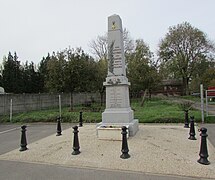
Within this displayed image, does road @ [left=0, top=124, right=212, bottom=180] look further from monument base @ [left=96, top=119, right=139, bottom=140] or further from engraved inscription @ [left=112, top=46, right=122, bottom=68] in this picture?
engraved inscription @ [left=112, top=46, right=122, bottom=68]

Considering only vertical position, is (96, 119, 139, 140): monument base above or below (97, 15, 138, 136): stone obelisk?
below

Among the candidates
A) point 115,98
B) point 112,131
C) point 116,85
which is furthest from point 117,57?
point 112,131

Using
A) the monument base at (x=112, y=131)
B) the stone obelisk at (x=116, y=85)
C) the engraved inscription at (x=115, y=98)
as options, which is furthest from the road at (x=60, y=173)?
the engraved inscription at (x=115, y=98)

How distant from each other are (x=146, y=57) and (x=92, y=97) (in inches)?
490

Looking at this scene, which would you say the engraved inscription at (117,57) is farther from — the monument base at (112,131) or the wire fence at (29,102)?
the wire fence at (29,102)

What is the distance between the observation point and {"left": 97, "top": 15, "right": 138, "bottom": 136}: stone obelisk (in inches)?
286

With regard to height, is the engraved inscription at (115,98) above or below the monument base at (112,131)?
above

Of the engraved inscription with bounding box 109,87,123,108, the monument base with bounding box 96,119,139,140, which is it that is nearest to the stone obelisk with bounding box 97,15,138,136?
the engraved inscription with bounding box 109,87,123,108

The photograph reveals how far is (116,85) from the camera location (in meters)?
7.48

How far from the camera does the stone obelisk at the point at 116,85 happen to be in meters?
7.26

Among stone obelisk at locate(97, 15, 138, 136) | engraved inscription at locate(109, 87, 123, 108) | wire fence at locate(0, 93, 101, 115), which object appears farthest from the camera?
wire fence at locate(0, 93, 101, 115)

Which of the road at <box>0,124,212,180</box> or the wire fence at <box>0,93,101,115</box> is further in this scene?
the wire fence at <box>0,93,101,115</box>

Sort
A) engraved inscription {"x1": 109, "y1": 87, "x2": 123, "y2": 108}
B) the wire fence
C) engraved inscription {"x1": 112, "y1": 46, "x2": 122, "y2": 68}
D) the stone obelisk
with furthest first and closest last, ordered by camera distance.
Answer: the wire fence, engraved inscription {"x1": 112, "y1": 46, "x2": 122, "y2": 68}, engraved inscription {"x1": 109, "y1": 87, "x2": 123, "y2": 108}, the stone obelisk

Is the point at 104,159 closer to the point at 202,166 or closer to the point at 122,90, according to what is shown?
the point at 202,166
